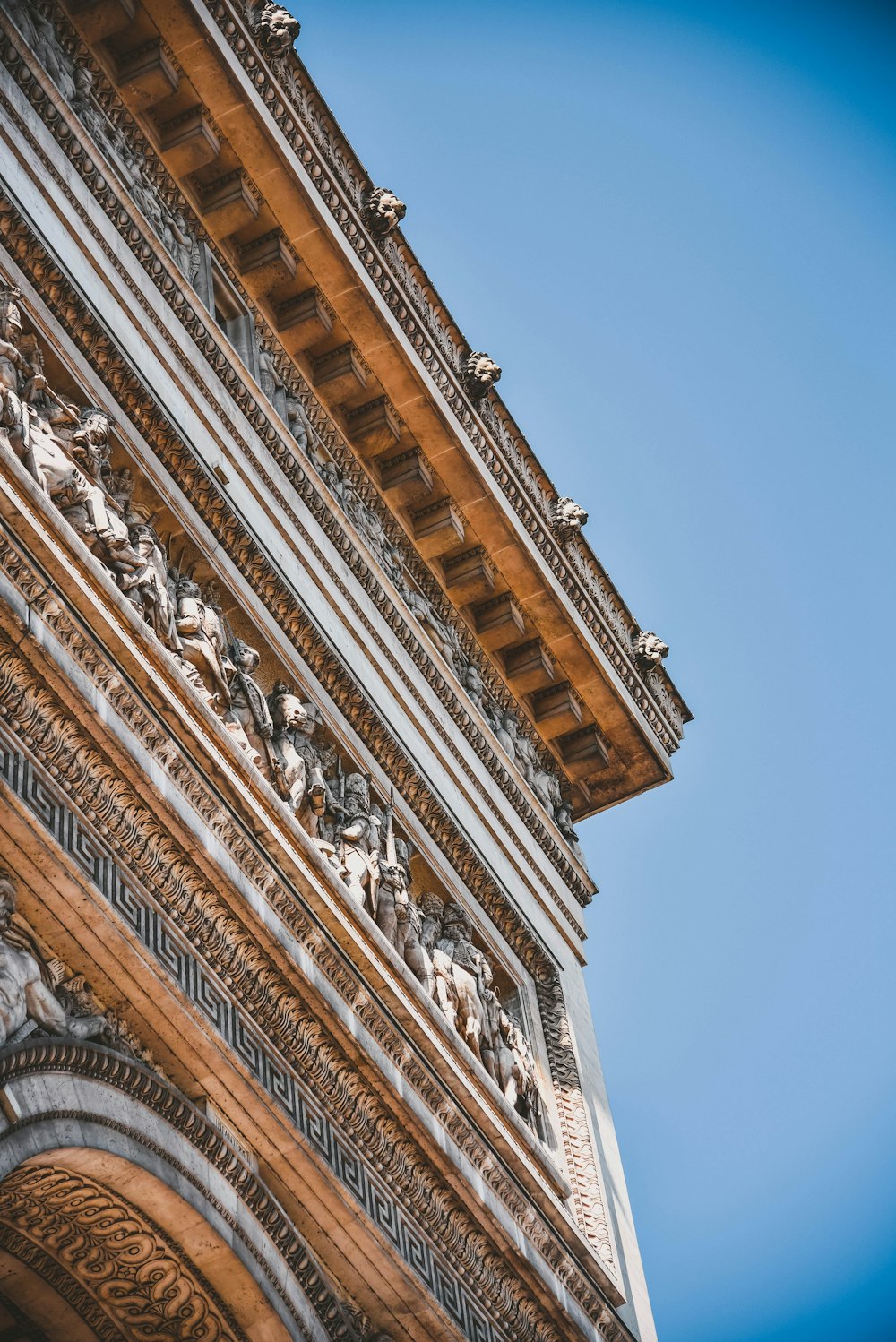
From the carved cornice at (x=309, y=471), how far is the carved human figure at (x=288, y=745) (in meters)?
1.38

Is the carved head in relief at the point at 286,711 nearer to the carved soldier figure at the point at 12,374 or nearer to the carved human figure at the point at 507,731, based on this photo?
the carved soldier figure at the point at 12,374

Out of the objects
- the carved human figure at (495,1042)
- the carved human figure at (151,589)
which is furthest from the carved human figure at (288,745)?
the carved human figure at (495,1042)

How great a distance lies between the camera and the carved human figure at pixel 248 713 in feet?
28.8

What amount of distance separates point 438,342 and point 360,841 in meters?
4.82

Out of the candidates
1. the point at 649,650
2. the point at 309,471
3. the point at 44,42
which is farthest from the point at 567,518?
the point at 44,42

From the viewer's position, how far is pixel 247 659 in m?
9.27

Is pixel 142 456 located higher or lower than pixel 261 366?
lower

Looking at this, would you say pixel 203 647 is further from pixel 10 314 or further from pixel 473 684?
pixel 473 684

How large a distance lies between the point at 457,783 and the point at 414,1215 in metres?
3.91

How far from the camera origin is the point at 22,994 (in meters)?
6.22

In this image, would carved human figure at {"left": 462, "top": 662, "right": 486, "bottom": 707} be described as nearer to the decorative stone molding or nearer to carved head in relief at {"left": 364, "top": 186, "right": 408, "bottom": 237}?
the decorative stone molding

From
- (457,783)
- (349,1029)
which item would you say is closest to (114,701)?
(349,1029)

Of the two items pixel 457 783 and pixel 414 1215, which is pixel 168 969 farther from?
pixel 457 783

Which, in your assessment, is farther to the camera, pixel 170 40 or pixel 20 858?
pixel 170 40
